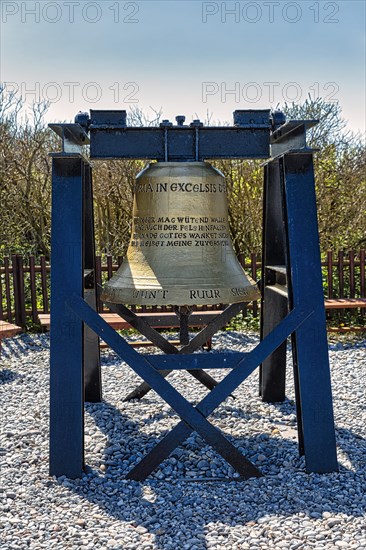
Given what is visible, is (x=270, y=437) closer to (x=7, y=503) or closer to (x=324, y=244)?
(x=7, y=503)

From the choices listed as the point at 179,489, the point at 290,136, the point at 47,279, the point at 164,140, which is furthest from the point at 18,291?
the point at 290,136

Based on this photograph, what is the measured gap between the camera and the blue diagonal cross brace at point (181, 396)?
12.6 feet

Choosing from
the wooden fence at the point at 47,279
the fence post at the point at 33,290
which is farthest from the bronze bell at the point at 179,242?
the fence post at the point at 33,290

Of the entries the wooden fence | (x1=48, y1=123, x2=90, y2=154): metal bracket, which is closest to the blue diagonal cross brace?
(x1=48, y1=123, x2=90, y2=154): metal bracket

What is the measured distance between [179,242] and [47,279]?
6.40m

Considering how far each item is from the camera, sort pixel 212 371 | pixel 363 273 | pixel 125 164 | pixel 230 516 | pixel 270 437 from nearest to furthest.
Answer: pixel 230 516 → pixel 270 437 → pixel 212 371 → pixel 363 273 → pixel 125 164

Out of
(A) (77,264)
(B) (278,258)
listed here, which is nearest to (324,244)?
(B) (278,258)

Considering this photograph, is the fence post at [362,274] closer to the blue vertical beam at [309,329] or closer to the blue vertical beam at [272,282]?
the blue vertical beam at [272,282]

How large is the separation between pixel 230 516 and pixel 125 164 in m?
8.86

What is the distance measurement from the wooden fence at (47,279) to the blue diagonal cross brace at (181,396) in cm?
506

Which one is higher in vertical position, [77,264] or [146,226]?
[146,226]

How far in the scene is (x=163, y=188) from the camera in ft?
13.2

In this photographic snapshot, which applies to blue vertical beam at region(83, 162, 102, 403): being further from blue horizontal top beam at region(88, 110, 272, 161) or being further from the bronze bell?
the bronze bell

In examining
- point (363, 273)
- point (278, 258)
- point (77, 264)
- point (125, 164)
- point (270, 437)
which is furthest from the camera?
point (125, 164)
